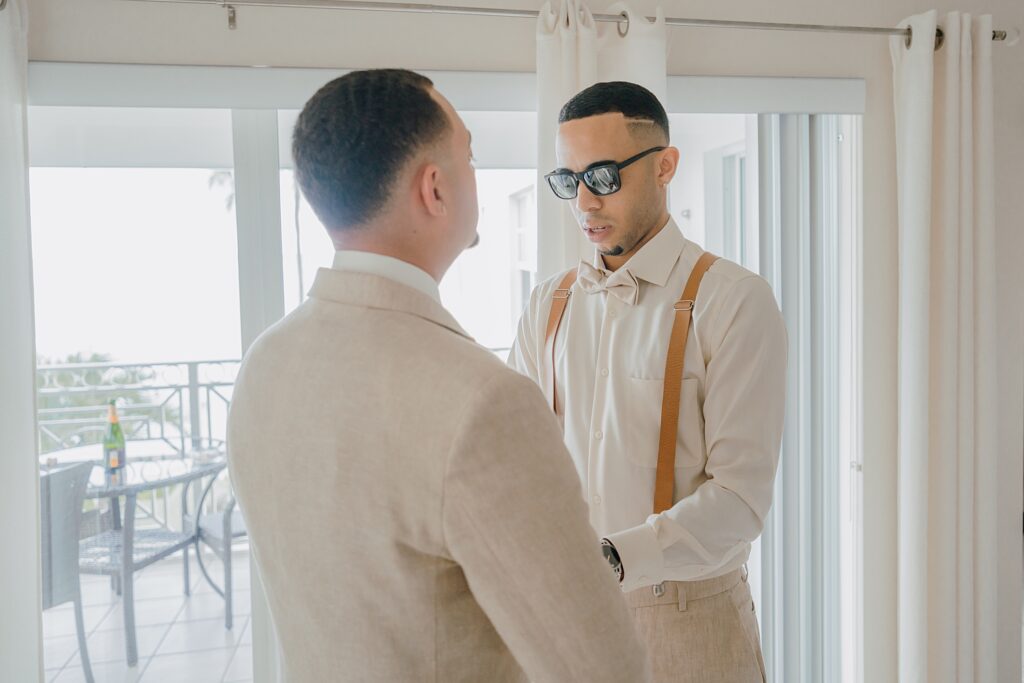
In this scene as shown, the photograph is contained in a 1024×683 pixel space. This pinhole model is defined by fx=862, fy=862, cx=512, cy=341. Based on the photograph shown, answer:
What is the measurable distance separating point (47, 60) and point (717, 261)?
5.92 ft

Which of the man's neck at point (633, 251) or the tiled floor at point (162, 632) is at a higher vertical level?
the man's neck at point (633, 251)

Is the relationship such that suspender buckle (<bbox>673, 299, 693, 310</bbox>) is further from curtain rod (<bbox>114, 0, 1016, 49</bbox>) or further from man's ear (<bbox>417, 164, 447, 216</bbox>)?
curtain rod (<bbox>114, 0, 1016, 49</bbox>)

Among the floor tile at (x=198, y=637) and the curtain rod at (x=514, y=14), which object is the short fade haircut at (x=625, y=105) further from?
the floor tile at (x=198, y=637)

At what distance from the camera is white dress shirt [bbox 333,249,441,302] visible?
96cm

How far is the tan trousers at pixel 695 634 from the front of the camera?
1.62m

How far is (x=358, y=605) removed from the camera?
94 centimetres

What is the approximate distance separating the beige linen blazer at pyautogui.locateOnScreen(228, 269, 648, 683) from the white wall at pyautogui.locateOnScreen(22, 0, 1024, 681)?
1627 millimetres

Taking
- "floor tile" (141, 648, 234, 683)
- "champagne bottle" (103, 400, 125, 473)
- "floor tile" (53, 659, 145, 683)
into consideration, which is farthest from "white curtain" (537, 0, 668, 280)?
→ "floor tile" (53, 659, 145, 683)

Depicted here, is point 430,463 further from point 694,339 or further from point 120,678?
point 120,678

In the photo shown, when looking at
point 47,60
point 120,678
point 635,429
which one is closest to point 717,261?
point 635,429

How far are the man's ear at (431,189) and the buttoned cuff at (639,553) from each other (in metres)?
0.73

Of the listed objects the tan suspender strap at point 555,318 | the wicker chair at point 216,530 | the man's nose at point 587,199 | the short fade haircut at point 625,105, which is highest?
the short fade haircut at point 625,105

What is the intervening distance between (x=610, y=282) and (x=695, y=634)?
697 mm

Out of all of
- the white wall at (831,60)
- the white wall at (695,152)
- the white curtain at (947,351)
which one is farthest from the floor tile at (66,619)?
the white curtain at (947,351)
